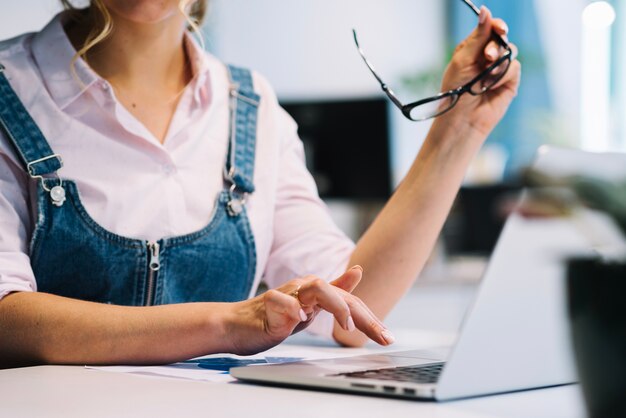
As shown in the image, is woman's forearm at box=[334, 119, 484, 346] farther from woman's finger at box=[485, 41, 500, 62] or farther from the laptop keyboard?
the laptop keyboard

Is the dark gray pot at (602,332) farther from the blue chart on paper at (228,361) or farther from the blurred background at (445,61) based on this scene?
the blurred background at (445,61)

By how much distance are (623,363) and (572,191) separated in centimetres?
11

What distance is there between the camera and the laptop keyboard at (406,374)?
0.68 meters

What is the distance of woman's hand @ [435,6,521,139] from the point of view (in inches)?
44.6

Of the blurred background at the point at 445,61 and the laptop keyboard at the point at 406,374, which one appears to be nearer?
the laptop keyboard at the point at 406,374

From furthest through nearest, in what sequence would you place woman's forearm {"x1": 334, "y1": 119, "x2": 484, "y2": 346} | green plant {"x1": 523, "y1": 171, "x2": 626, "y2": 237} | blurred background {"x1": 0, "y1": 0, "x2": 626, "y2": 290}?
blurred background {"x1": 0, "y1": 0, "x2": 626, "y2": 290} → woman's forearm {"x1": 334, "y1": 119, "x2": 484, "y2": 346} → green plant {"x1": 523, "y1": 171, "x2": 626, "y2": 237}

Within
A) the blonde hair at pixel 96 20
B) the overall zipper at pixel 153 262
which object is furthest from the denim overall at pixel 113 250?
the blonde hair at pixel 96 20

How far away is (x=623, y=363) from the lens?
527 mm

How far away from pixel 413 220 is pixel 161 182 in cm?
35

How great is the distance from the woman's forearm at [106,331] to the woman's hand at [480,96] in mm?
458

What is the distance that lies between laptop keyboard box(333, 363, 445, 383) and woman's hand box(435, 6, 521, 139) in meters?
0.46

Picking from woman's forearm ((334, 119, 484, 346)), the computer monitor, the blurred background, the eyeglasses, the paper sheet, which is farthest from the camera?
the blurred background

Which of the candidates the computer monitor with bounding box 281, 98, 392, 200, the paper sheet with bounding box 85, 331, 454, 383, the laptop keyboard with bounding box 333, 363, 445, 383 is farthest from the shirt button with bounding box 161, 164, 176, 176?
the computer monitor with bounding box 281, 98, 392, 200

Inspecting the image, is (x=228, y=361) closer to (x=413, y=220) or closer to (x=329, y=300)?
(x=329, y=300)
